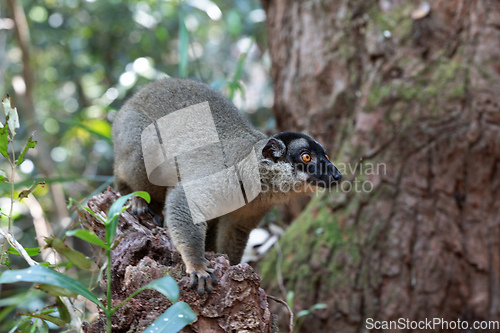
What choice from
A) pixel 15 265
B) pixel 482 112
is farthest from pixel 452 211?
pixel 15 265

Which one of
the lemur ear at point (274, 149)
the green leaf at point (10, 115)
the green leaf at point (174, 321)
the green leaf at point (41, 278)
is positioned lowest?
the lemur ear at point (274, 149)

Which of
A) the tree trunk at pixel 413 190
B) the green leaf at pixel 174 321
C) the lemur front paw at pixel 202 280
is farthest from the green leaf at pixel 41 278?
the tree trunk at pixel 413 190

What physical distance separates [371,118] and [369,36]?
114 centimetres

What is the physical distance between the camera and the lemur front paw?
280 centimetres

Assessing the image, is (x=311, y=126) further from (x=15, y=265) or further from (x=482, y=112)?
(x=15, y=265)

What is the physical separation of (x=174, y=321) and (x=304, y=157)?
2.08 m

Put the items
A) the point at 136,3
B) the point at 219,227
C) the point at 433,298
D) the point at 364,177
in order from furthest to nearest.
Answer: the point at 136,3 → the point at 364,177 → the point at 433,298 → the point at 219,227

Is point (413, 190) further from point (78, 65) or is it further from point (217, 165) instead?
point (78, 65)

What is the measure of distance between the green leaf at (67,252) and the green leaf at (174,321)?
61cm

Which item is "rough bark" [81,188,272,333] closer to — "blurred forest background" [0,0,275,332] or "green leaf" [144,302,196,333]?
"green leaf" [144,302,196,333]

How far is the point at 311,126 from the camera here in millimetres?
6148

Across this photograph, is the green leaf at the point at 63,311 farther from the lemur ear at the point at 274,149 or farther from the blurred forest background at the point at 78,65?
the blurred forest background at the point at 78,65

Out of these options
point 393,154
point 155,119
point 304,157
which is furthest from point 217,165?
point 393,154

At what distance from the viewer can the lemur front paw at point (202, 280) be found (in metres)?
2.80
